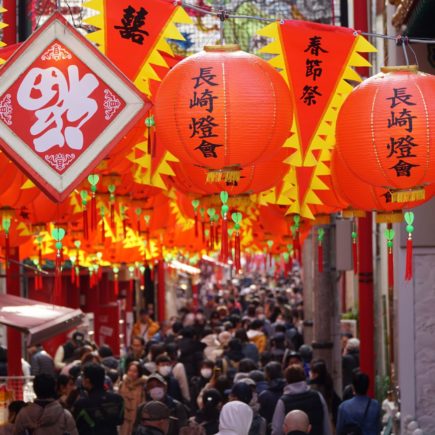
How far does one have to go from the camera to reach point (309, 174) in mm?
12336

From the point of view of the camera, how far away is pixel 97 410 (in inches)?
464

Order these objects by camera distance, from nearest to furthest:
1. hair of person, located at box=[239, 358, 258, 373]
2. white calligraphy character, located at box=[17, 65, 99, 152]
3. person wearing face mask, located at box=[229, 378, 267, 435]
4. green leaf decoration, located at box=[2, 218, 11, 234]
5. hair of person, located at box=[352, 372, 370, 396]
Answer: white calligraphy character, located at box=[17, 65, 99, 152] < person wearing face mask, located at box=[229, 378, 267, 435] < hair of person, located at box=[352, 372, 370, 396] < green leaf decoration, located at box=[2, 218, 11, 234] < hair of person, located at box=[239, 358, 258, 373]

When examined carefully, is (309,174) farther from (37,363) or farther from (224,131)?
(37,363)

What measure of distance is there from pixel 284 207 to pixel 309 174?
225cm

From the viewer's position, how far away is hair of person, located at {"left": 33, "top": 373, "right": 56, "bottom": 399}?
1047cm

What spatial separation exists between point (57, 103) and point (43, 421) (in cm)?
336

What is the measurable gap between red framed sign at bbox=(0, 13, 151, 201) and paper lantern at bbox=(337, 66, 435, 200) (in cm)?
150

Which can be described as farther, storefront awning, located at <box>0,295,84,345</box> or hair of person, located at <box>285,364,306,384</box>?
storefront awning, located at <box>0,295,84,345</box>

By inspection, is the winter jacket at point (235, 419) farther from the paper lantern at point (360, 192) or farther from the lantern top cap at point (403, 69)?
the lantern top cap at point (403, 69)

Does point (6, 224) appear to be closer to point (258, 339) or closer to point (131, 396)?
point (131, 396)

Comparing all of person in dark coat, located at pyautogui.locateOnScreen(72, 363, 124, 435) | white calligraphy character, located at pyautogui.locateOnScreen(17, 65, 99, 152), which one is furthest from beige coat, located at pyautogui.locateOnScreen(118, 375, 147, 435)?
white calligraphy character, located at pyautogui.locateOnScreen(17, 65, 99, 152)

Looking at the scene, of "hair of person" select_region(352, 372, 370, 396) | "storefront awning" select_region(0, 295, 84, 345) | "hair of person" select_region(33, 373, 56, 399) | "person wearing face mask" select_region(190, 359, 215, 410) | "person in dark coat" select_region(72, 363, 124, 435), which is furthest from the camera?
"person wearing face mask" select_region(190, 359, 215, 410)

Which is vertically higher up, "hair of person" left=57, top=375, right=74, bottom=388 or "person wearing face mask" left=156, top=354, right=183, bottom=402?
"hair of person" left=57, top=375, right=74, bottom=388

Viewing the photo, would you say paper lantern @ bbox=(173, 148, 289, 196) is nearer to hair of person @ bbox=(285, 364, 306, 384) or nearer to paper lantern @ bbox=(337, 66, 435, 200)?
paper lantern @ bbox=(337, 66, 435, 200)
